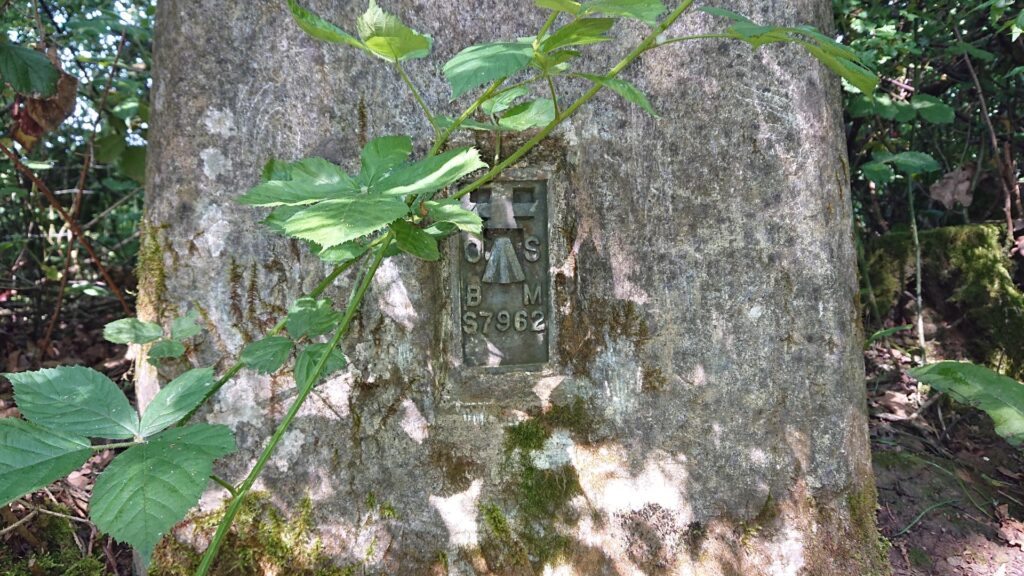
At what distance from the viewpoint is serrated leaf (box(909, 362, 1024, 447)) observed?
7.14 feet

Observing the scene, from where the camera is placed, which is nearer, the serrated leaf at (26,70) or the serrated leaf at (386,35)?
the serrated leaf at (386,35)

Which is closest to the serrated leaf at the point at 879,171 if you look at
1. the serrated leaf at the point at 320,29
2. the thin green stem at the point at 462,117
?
the thin green stem at the point at 462,117

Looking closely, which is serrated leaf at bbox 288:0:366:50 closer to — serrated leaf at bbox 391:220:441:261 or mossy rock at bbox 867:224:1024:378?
serrated leaf at bbox 391:220:441:261

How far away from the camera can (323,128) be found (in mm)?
1711

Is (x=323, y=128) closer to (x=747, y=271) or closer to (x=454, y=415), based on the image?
(x=454, y=415)

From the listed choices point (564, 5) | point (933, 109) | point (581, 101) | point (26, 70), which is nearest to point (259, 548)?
point (581, 101)

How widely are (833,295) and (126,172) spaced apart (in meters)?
2.79

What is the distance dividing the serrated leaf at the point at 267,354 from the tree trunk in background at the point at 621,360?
51cm

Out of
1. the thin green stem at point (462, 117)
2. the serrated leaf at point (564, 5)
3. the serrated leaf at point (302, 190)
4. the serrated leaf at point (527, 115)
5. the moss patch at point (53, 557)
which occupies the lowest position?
the moss patch at point (53, 557)

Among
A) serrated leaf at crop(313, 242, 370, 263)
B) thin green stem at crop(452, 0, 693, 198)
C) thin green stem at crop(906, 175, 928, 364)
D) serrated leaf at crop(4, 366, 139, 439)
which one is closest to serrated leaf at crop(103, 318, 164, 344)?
serrated leaf at crop(4, 366, 139, 439)

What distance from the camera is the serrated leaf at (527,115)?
1166 millimetres

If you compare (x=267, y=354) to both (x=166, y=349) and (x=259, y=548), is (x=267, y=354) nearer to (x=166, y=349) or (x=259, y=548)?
(x=166, y=349)

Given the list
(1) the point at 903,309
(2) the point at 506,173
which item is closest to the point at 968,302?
(1) the point at 903,309

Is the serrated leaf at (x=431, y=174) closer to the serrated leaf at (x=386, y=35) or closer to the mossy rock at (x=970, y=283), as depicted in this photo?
the serrated leaf at (x=386, y=35)
